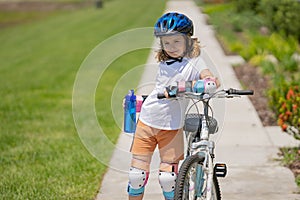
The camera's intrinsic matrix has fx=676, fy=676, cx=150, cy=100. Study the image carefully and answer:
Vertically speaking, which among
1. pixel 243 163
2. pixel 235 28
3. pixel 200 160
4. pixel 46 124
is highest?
pixel 200 160

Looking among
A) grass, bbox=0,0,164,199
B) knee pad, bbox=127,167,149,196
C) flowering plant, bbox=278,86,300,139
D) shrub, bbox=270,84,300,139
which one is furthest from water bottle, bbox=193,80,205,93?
flowering plant, bbox=278,86,300,139

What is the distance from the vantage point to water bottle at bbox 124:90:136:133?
4.72 meters

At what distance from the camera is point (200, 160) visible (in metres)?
4.29

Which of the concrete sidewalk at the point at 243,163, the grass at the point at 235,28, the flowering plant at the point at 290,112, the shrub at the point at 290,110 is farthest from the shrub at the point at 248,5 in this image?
the flowering plant at the point at 290,112

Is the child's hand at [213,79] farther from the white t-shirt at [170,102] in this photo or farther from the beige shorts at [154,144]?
the beige shorts at [154,144]

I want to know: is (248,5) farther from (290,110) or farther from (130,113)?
(130,113)

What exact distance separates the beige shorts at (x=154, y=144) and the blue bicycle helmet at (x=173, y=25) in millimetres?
657

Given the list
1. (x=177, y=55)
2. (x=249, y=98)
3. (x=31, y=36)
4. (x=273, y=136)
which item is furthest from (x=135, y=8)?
(x=177, y=55)

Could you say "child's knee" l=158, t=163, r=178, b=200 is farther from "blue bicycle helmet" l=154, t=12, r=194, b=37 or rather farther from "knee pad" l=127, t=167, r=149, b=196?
"blue bicycle helmet" l=154, t=12, r=194, b=37

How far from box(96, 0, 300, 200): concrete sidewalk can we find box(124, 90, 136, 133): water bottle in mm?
187

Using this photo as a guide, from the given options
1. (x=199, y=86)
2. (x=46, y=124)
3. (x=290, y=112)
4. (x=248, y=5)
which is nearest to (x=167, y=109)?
(x=199, y=86)

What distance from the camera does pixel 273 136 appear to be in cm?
786

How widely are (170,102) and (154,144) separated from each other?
1.12 feet

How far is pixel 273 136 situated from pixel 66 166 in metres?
2.50
